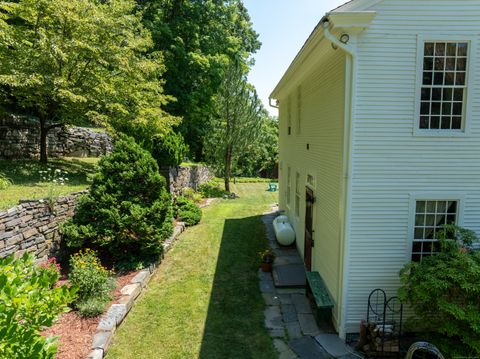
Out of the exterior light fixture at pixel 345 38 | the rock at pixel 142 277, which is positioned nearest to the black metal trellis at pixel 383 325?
the exterior light fixture at pixel 345 38

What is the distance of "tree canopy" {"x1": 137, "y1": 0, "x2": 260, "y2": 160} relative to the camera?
76.5 ft

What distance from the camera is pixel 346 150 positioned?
5.93m

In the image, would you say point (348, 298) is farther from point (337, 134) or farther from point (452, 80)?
point (452, 80)

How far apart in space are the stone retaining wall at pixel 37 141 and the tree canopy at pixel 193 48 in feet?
24.5

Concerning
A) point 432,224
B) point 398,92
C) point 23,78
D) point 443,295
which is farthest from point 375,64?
point 23,78

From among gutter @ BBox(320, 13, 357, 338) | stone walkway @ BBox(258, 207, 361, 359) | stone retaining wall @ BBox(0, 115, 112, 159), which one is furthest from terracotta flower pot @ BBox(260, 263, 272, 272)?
stone retaining wall @ BBox(0, 115, 112, 159)

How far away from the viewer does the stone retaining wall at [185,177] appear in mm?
15411

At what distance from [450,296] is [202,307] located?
15.5ft

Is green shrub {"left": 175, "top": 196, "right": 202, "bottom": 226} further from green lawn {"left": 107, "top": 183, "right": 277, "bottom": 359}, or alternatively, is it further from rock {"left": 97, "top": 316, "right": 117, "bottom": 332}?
rock {"left": 97, "top": 316, "right": 117, "bottom": 332}

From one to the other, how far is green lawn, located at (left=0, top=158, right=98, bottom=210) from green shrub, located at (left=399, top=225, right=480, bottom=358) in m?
7.83

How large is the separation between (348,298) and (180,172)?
12.0 meters

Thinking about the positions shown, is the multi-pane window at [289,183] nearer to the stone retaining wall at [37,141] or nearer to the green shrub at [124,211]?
the green shrub at [124,211]

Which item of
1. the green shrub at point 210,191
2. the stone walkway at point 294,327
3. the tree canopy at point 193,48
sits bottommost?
the stone walkway at point 294,327

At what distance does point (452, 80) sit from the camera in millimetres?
5969
